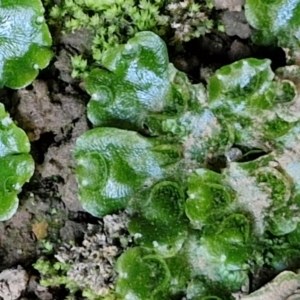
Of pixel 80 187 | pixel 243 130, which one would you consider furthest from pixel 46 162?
pixel 243 130

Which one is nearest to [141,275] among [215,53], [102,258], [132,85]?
[102,258]

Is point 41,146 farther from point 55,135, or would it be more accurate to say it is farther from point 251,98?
point 251,98

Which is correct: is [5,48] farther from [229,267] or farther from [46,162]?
[229,267]

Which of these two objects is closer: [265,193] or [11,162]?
[265,193]

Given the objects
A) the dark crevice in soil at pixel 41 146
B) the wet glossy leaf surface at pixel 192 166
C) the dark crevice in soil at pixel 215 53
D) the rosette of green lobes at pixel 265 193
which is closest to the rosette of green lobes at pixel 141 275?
the wet glossy leaf surface at pixel 192 166

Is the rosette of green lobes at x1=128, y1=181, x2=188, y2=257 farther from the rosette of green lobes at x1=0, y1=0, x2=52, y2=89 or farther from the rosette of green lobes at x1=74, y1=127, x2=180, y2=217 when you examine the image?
the rosette of green lobes at x1=0, y1=0, x2=52, y2=89

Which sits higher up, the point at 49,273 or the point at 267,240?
the point at 267,240
